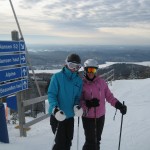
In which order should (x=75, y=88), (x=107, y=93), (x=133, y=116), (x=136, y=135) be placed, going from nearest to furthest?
1. (x=75, y=88)
2. (x=107, y=93)
3. (x=136, y=135)
4. (x=133, y=116)

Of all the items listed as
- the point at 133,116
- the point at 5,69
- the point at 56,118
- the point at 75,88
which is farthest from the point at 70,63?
the point at 133,116

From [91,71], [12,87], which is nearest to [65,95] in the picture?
[91,71]

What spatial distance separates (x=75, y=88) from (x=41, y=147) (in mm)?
2052

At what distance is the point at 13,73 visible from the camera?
20.3 ft

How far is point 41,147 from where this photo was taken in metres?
5.86

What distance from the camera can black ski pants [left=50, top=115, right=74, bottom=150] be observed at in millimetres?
4359

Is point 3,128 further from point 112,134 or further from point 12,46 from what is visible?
point 112,134

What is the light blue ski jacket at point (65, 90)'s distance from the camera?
13.9ft

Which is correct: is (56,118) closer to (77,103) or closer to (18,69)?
(77,103)

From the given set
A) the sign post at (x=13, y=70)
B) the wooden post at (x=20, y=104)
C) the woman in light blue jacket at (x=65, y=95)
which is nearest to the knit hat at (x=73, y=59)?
the woman in light blue jacket at (x=65, y=95)

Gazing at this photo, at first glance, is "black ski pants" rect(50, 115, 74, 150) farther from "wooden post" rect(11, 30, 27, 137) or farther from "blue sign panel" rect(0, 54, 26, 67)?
"wooden post" rect(11, 30, 27, 137)

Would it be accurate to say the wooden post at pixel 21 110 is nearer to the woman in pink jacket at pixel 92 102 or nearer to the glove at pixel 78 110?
the woman in pink jacket at pixel 92 102

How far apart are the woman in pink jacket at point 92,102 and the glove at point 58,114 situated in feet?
1.75

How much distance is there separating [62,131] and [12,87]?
7.16 feet
